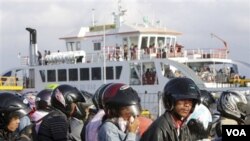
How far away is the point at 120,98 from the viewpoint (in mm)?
5293

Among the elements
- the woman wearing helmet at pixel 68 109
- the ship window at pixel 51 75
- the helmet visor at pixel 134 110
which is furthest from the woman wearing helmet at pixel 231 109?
the ship window at pixel 51 75

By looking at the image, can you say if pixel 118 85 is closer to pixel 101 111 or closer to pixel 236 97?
pixel 101 111

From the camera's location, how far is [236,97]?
6211 millimetres

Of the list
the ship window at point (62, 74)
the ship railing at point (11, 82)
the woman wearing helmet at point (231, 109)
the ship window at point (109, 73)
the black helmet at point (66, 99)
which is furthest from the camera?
the ship railing at point (11, 82)

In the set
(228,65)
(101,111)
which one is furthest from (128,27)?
(101,111)

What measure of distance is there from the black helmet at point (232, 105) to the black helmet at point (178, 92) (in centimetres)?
147

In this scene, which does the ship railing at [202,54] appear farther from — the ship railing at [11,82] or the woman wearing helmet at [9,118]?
the woman wearing helmet at [9,118]

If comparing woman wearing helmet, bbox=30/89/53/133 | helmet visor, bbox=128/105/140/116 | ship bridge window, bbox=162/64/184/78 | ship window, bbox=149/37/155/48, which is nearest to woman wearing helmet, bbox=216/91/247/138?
helmet visor, bbox=128/105/140/116

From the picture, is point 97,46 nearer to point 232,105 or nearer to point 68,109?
point 68,109

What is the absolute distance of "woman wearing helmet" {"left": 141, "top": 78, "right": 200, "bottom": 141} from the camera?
441 cm

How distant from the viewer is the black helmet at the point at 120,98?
524 centimetres

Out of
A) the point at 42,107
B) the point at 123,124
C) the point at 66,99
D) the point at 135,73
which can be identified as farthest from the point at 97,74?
the point at 123,124

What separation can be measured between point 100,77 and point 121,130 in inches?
1113

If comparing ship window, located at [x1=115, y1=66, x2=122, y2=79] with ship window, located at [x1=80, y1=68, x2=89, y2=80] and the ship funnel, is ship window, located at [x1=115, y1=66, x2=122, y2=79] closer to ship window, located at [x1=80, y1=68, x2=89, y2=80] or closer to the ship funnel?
ship window, located at [x1=80, y1=68, x2=89, y2=80]
